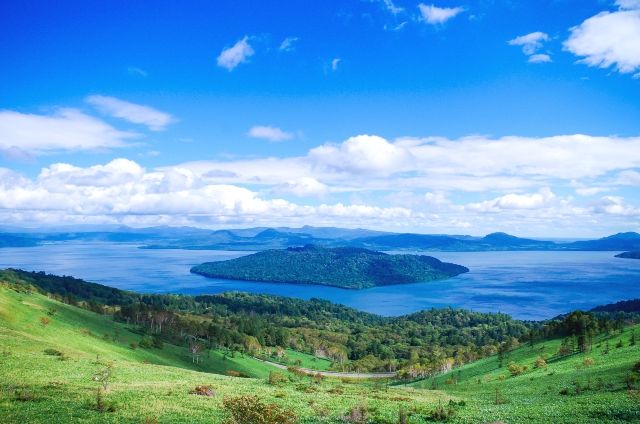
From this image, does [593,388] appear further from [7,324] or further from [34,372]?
[7,324]

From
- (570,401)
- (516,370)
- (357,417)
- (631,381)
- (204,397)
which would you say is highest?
(357,417)

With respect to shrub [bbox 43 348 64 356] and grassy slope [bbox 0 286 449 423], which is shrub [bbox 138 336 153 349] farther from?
shrub [bbox 43 348 64 356]

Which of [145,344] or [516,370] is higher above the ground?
[145,344]

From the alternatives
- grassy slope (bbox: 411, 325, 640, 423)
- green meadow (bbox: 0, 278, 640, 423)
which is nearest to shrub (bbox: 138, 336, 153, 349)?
green meadow (bbox: 0, 278, 640, 423)

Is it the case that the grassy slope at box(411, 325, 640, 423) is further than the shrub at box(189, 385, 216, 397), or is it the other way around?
the shrub at box(189, 385, 216, 397)

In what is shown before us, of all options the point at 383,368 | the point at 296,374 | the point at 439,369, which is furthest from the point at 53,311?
the point at 383,368

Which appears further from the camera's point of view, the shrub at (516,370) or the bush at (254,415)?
the shrub at (516,370)

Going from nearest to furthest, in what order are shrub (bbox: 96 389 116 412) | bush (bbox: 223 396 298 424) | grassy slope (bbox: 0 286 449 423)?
bush (bbox: 223 396 298 424)
grassy slope (bbox: 0 286 449 423)
shrub (bbox: 96 389 116 412)

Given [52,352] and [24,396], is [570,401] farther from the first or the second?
[52,352]

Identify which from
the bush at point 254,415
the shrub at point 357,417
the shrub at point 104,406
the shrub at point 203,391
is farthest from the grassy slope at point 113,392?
the bush at point 254,415

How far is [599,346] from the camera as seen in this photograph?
9050cm

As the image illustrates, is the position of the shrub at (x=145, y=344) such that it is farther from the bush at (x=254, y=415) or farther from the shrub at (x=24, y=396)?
the bush at (x=254, y=415)

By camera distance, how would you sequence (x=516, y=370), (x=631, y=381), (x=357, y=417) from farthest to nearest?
(x=516, y=370) < (x=631, y=381) < (x=357, y=417)

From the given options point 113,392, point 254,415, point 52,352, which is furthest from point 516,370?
point 52,352
